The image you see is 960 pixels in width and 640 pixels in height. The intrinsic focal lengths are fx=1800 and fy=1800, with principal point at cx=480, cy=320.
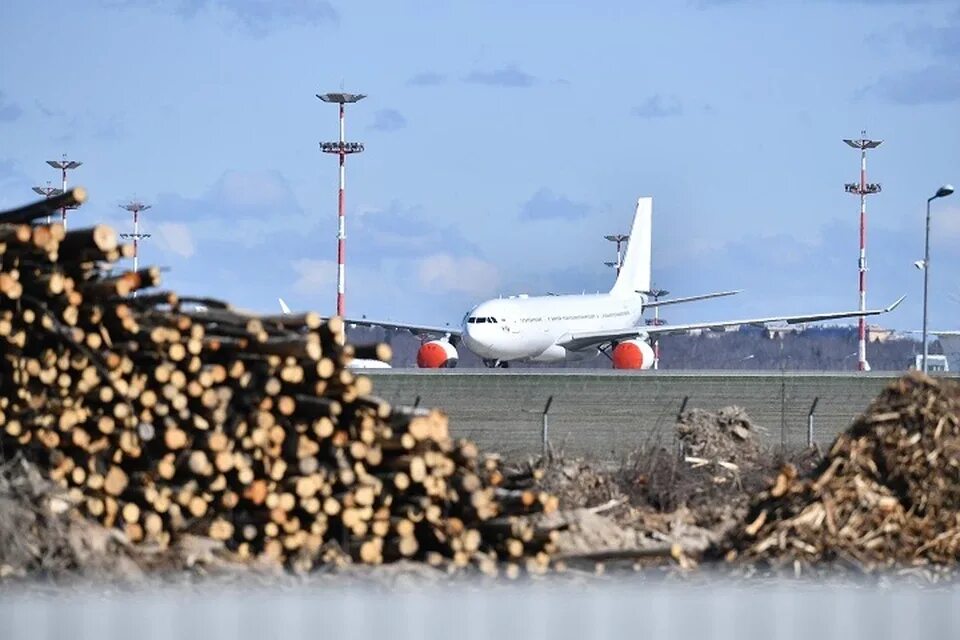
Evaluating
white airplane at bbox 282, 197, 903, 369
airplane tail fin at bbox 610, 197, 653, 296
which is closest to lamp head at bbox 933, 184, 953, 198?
white airplane at bbox 282, 197, 903, 369

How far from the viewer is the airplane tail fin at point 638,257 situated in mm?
63094

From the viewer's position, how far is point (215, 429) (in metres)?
10.4

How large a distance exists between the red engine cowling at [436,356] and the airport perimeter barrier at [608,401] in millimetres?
24599

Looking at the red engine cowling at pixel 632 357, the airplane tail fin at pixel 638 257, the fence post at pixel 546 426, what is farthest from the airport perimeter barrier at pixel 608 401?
the airplane tail fin at pixel 638 257

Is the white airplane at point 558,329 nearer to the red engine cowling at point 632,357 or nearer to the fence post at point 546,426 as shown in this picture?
the red engine cowling at point 632,357

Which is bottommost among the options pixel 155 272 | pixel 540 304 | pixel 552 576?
pixel 552 576

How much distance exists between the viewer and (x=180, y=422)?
34.3 feet

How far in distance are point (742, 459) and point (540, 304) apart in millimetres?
34460

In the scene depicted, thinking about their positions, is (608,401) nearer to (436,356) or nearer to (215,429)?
(215,429)

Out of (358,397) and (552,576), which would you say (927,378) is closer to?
(552,576)

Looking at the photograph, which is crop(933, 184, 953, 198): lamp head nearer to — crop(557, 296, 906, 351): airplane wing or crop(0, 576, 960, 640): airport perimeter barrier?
crop(557, 296, 906, 351): airplane wing

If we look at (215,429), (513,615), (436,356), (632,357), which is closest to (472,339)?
(436,356)

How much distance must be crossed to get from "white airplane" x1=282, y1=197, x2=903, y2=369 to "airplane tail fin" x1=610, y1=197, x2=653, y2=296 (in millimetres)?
161

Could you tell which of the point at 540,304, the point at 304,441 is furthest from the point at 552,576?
the point at 540,304
